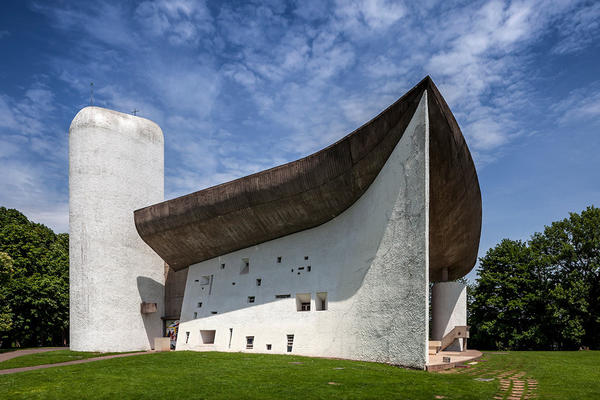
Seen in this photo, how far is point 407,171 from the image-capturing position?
14.6 meters

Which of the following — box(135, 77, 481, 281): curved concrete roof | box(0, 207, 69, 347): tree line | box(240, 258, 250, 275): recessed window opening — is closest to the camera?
box(135, 77, 481, 281): curved concrete roof

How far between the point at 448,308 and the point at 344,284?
903 centimetres

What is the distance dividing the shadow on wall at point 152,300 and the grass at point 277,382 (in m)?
9.32

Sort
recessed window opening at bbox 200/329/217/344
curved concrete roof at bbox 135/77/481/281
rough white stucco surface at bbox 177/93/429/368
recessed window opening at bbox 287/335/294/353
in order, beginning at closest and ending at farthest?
1. rough white stucco surface at bbox 177/93/429/368
2. curved concrete roof at bbox 135/77/481/281
3. recessed window opening at bbox 287/335/294/353
4. recessed window opening at bbox 200/329/217/344

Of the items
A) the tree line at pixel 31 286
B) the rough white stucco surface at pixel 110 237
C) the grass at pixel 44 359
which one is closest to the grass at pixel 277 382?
the grass at pixel 44 359

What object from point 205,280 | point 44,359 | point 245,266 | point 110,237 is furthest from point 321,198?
point 44,359

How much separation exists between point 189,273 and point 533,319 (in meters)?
22.9

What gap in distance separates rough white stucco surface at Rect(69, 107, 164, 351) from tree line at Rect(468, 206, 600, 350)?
22.7m

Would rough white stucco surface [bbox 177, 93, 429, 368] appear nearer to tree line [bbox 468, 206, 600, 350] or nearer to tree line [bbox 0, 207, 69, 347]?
tree line [bbox 0, 207, 69, 347]

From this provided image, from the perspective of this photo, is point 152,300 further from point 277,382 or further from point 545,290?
point 545,290

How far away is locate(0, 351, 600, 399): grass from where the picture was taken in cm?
919

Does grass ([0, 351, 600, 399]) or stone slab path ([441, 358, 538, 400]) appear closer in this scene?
stone slab path ([441, 358, 538, 400])

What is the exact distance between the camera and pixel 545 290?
29.6 meters

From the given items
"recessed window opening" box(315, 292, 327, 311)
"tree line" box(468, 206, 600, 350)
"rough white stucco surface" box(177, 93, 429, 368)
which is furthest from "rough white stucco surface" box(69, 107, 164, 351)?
"tree line" box(468, 206, 600, 350)
